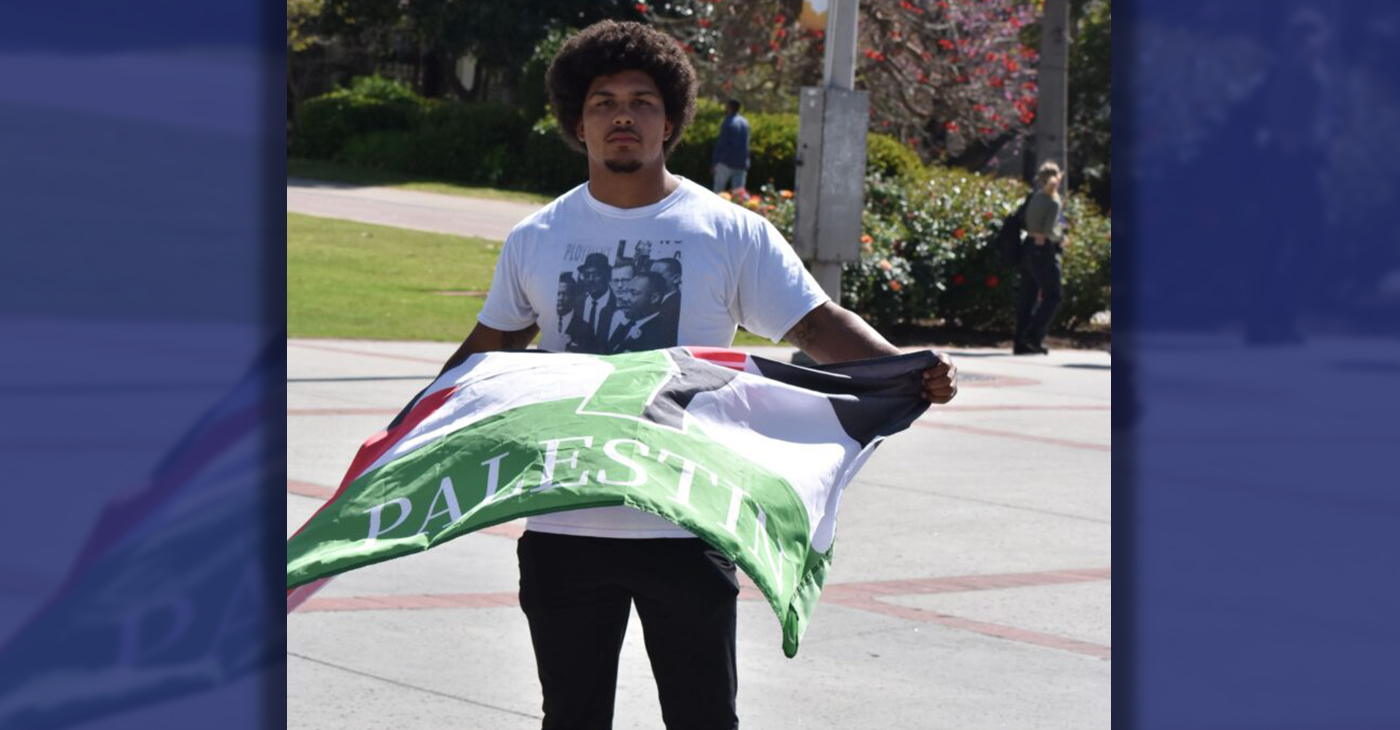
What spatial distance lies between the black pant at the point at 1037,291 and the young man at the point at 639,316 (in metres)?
13.8

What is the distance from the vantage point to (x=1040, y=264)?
1741cm

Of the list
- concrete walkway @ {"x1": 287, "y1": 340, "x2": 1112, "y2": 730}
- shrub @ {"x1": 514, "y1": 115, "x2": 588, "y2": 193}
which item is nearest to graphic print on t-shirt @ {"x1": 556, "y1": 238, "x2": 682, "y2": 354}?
concrete walkway @ {"x1": 287, "y1": 340, "x2": 1112, "y2": 730}

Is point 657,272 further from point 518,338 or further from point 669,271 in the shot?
point 518,338

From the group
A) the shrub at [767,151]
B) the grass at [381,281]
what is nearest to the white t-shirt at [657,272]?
the grass at [381,281]

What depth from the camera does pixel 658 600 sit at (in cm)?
347

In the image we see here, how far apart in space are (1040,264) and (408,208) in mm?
15250

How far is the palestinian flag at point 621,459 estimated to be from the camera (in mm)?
3309

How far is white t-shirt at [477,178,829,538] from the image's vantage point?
3.64 m

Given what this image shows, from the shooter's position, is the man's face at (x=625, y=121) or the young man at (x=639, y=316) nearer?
the young man at (x=639, y=316)

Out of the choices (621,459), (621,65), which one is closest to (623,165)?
(621,65)
